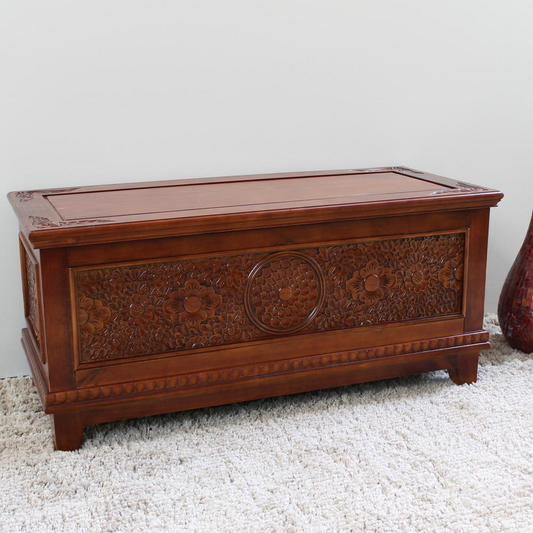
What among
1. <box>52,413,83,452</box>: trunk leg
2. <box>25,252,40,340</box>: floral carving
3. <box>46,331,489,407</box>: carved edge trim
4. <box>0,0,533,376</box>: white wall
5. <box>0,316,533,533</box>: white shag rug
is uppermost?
<box>0,0,533,376</box>: white wall

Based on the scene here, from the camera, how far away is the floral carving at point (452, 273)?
6.86 feet

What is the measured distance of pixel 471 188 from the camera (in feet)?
6.89

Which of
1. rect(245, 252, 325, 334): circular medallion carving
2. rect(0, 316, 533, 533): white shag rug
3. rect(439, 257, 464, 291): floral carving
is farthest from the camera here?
rect(439, 257, 464, 291): floral carving

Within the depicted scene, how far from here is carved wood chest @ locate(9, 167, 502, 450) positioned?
1.76 metres

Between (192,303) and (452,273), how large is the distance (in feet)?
2.63

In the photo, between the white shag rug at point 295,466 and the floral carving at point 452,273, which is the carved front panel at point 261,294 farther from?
the white shag rug at point 295,466

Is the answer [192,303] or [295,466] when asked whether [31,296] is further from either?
[295,466]

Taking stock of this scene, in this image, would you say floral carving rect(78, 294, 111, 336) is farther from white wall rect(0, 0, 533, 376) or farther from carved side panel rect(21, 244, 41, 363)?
white wall rect(0, 0, 533, 376)

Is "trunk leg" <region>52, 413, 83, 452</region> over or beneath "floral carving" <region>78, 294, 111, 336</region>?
beneath

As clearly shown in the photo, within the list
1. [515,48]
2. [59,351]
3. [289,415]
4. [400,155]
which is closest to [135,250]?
[59,351]

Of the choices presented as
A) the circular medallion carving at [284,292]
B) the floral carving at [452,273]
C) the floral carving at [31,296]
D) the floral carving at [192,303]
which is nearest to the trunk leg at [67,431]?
the floral carving at [31,296]

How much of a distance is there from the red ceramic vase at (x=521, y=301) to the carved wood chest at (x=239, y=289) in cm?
30

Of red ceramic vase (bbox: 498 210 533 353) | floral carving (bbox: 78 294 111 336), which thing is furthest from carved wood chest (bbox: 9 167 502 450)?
red ceramic vase (bbox: 498 210 533 353)

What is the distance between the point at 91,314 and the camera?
1.77m
